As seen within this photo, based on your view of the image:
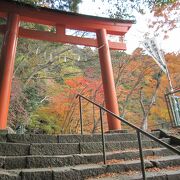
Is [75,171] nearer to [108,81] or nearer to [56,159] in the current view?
[56,159]

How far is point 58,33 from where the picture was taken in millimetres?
7836

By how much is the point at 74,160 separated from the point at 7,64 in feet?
12.1

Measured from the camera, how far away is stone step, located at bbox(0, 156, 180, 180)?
9.84 feet

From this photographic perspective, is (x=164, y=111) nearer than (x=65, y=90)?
No

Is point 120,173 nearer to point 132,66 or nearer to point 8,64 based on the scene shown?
point 8,64

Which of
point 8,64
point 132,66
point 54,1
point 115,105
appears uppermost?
point 132,66

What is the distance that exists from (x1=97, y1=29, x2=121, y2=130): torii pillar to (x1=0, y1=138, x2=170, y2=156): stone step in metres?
2.00

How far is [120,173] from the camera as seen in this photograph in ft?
11.6

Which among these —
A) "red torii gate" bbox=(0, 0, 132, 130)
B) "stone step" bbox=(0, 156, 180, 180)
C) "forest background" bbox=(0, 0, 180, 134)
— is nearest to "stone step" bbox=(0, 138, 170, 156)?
"stone step" bbox=(0, 156, 180, 180)

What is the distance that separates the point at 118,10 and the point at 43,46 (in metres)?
6.58

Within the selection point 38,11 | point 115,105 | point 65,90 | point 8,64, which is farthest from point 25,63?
point 115,105

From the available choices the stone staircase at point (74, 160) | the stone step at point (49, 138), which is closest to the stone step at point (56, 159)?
the stone staircase at point (74, 160)

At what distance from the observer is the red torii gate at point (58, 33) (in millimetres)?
6239

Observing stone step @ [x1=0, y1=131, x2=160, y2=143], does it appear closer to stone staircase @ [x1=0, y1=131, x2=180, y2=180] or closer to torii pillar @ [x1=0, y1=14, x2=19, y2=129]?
stone staircase @ [x1=0, y1=131, x2=180, y2=180]
